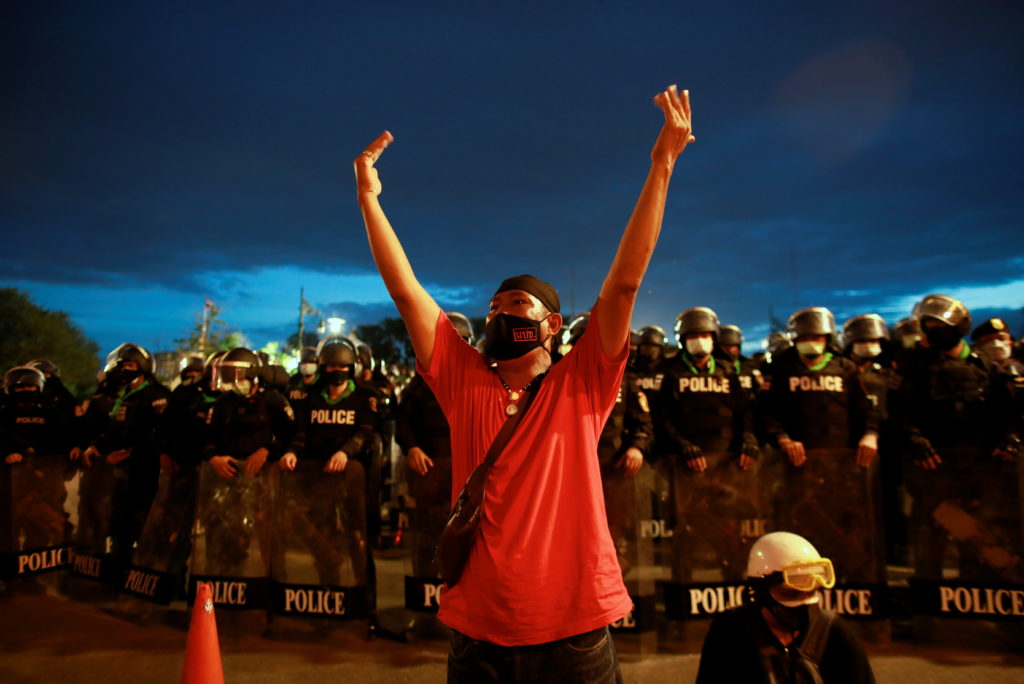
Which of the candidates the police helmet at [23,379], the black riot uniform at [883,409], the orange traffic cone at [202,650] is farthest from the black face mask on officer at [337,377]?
the black riot uniform at [883,409]

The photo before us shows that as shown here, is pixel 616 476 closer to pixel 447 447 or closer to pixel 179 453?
pixel 447 447

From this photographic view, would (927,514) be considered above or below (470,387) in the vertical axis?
below

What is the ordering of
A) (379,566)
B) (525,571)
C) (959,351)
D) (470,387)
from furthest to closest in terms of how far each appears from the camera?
(379,566) → (959,351) → (470,387) → (525,571)

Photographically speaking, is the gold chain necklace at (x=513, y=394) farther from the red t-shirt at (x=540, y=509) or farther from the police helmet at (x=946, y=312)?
the police helmet at (x=946, y=312)

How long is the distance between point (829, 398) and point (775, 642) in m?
4.07

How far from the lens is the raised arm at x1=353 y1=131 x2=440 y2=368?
235cm

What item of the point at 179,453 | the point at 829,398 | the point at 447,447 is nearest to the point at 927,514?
the point at 829,398

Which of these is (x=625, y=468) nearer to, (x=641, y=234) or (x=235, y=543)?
(x=235, y=543)

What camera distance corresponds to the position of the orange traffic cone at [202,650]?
4.48 m

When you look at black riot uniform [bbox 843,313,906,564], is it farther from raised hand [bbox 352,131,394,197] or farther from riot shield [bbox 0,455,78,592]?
riot shield [bbox 0,455,78,592]

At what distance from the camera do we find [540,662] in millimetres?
2080

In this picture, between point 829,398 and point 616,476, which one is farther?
point 829,398

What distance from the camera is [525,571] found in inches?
82.4

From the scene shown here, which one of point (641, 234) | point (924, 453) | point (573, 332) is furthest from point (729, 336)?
point (641, 234)
